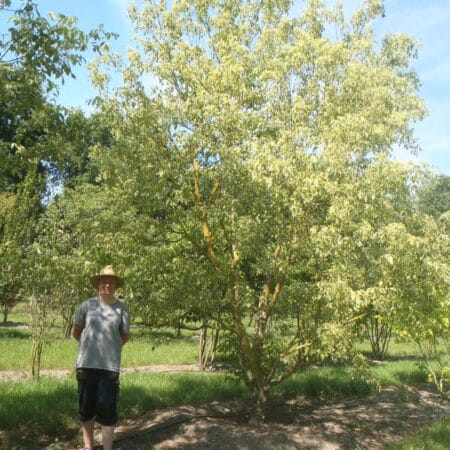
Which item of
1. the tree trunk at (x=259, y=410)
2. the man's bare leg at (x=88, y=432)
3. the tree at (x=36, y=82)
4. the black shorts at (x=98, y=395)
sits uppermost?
the tree at (x=36, y=82)

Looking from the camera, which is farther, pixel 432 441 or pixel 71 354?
pixel 71 354

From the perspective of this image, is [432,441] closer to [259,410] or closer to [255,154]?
[259,410]

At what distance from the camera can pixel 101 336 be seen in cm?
484

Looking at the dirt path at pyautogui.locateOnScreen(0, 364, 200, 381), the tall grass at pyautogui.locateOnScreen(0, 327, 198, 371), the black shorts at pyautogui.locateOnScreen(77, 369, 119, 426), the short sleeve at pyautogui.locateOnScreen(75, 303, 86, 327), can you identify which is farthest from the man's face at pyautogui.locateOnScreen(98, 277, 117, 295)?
the tall grass at pyautogui.locateOnScreen(0, 327, 198, 371)

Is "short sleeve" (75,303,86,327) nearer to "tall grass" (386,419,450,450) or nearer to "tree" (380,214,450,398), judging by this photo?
"tree" (380,214,450,398)

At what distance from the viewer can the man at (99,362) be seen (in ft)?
15.7

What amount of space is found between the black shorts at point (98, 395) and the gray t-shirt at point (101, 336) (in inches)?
3.3

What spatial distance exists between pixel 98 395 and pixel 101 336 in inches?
21.0

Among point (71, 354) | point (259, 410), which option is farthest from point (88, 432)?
point (71, 354)

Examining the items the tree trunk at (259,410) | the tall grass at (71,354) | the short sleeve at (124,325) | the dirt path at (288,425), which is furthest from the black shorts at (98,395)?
the tall grass at (71,354)

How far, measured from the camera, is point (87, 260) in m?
6.23

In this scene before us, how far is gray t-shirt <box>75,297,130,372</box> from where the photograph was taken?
189 inches

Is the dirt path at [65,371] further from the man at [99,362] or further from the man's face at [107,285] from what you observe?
the man's face at [107,285]

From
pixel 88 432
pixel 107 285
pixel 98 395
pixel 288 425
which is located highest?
pixel 107 285
